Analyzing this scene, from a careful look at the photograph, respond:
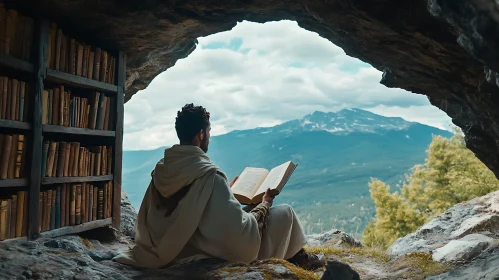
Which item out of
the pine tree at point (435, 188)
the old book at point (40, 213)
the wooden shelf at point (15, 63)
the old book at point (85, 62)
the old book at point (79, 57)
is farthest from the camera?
the pine tree at point (435, 188)

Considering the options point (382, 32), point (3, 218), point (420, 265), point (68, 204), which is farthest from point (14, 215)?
point (420, 265)

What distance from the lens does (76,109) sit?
5.58 m

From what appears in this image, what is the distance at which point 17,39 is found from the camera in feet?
15.3

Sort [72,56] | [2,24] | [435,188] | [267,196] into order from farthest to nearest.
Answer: [435,188], [72,56], [2,24], [267,196]

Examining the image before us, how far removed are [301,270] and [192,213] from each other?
1.06m

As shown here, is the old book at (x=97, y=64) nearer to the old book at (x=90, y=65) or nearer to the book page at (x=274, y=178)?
the old book at (x=90, y=65)

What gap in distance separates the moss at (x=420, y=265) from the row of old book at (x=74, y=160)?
404 cm

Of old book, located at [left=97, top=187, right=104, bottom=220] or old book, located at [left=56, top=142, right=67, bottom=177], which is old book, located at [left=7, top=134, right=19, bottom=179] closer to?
old book, located at [left=56, top=142, right=67, bottom=177]

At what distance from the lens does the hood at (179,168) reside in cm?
389

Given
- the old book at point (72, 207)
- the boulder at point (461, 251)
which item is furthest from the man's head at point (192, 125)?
the boulder at point (461, 251)

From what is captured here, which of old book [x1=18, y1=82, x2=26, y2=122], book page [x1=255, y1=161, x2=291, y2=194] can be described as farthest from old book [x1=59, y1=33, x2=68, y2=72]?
book page [x1=255, y1=161, x2=291, y2=194]

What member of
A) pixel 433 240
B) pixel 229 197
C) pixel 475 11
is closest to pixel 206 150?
pixel 229 197

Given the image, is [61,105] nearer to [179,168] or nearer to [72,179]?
[72,179]

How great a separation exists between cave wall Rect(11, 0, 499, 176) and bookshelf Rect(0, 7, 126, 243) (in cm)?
35
